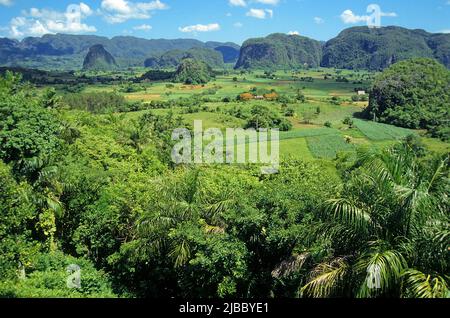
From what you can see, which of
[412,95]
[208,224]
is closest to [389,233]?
[208,224]

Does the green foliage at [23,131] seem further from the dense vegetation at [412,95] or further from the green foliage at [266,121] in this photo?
the dense vegetation at [412,95]

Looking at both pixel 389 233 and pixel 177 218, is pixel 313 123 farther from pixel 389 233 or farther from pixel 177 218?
pixel 389 233

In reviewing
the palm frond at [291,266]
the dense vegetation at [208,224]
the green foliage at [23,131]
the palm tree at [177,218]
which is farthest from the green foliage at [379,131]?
the palm frond at [291,266]

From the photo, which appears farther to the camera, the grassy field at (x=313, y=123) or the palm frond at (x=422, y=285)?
the grassy field at (x=313, y=123)

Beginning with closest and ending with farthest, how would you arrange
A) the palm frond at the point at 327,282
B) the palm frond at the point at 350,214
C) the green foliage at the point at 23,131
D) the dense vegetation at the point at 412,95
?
1. the palm frond at the point at 327,282
2. the palm frond at the point at 350,214
3. the green foliage at the point at 23,131
4. the dense vegetation at the point at 412,95

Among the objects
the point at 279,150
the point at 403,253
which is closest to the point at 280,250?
the point at 403,253

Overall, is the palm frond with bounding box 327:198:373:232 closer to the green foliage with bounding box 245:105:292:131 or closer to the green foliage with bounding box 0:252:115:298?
the green foliage with bounding box 0:252:115:298

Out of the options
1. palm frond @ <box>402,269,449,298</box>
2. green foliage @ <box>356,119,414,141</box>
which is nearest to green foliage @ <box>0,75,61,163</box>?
palm frond @ <box>402,269,449,298</box>

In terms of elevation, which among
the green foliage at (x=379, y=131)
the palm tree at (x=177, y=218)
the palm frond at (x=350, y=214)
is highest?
the palm frond at (x=350, y=214)
